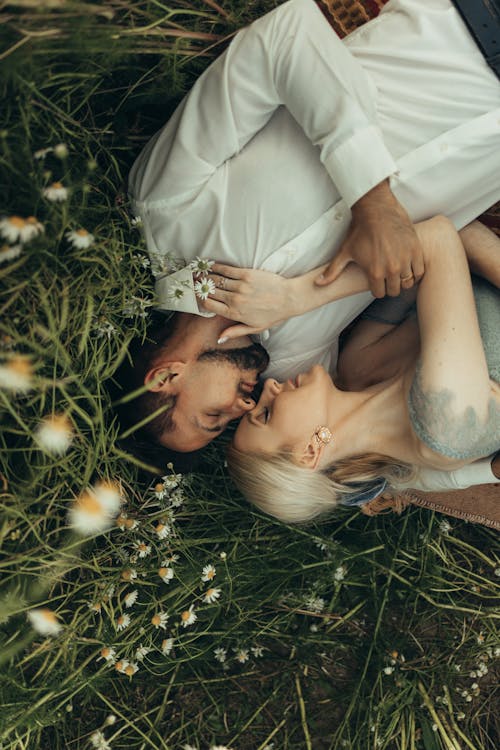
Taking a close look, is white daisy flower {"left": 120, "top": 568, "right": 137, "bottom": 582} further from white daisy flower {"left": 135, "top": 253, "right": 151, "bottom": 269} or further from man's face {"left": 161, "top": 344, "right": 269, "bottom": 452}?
white daisy flower {"left": 135, "top": 253, "right": 151, "bottom": 269}

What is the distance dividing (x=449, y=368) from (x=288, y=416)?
0.51 meters

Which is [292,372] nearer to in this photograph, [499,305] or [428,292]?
[428,292]

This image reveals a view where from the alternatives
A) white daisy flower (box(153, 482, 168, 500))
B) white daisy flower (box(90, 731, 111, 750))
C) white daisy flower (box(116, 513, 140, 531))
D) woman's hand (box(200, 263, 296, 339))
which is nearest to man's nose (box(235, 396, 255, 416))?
woman's hand (box(200, 263, 296, 339))

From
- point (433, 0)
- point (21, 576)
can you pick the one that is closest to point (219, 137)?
point (433, 0)

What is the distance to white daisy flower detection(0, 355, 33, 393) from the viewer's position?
1267 millimetres

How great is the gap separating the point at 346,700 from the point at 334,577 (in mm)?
499

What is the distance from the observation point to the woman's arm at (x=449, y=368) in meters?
1.68

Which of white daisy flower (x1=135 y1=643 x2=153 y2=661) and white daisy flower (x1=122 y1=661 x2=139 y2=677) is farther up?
white daisy flower (x1=122 y1=661 x2=139 y2=677)

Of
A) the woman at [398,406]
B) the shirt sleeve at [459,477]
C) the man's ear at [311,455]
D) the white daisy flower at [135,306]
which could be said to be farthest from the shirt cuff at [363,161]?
the shirt sleeve at [459,477]

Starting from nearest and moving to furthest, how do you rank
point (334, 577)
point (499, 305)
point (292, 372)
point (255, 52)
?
point (255, 52) → point (499, 305) → point (292, 372) → point (334, 577)

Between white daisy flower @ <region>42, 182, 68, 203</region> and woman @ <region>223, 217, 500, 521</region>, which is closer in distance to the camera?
white daisy flower @ <region>42, 182, 68, 203</region>

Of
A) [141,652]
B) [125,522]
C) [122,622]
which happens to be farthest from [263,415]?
[141,652]

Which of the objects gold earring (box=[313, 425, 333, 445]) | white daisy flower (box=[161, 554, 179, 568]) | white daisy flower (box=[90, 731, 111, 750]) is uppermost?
gold earring (box=[313, 425, 333, 445])

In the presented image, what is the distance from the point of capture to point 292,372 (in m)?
2.18
